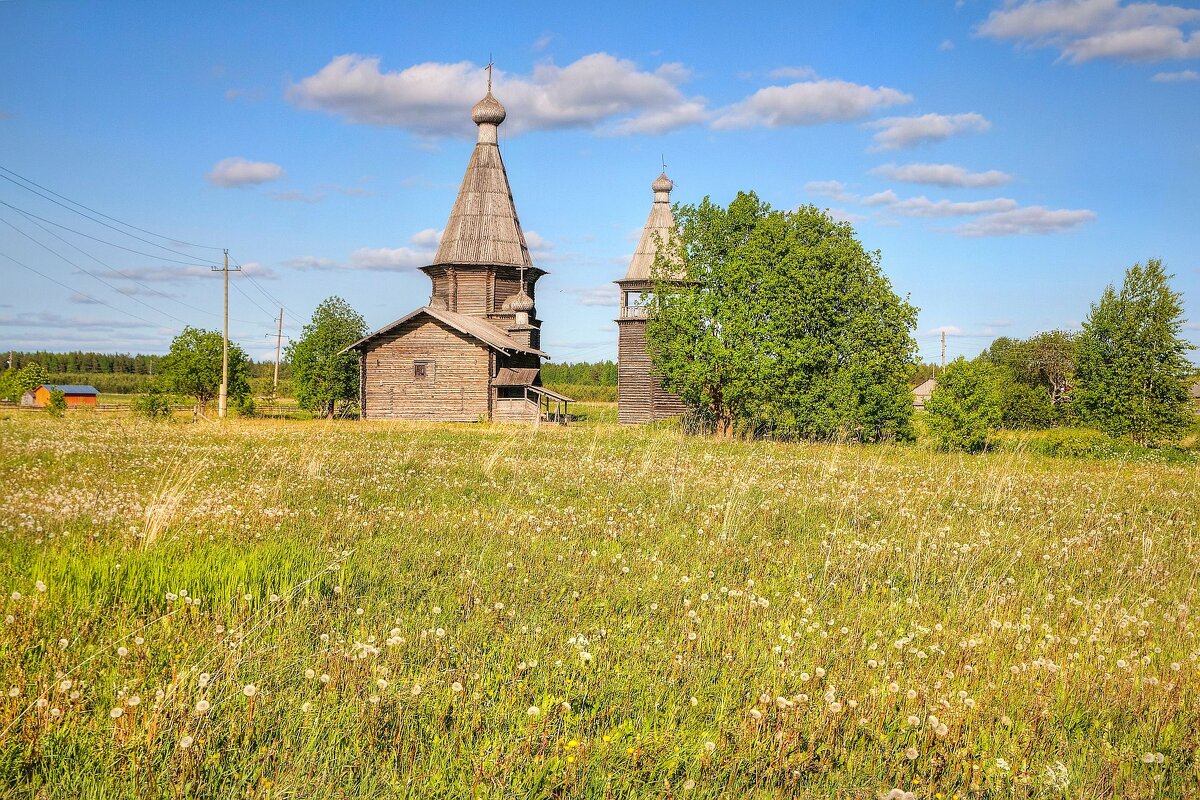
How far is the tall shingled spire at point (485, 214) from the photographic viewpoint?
4991cm

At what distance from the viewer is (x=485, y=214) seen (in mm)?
50594

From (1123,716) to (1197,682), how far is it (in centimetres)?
94

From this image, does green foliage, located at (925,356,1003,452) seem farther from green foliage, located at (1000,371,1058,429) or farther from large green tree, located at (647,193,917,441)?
green foliage, located at (1000,371,1058,429)

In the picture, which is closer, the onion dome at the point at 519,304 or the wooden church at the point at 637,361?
the wooden church at the point at 637,361

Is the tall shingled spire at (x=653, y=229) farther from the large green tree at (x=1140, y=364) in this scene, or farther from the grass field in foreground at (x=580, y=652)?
the grass field in foreground at (x=580, y=652)

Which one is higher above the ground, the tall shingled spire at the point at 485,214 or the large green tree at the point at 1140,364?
the tall shingled spire at the point at 485,214

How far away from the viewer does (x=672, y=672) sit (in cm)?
470

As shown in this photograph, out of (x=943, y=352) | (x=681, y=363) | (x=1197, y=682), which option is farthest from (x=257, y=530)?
(x=943, y=352)

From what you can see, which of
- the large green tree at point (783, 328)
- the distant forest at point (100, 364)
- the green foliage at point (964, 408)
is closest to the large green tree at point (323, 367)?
the large green tree at point (783, 328)

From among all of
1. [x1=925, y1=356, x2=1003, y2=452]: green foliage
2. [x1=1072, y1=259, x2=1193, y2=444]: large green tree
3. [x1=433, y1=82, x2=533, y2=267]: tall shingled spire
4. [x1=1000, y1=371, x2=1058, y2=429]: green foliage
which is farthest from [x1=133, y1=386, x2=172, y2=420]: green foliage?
[x1=1000, y1=371, x2=1058, y2=429]: green foliage

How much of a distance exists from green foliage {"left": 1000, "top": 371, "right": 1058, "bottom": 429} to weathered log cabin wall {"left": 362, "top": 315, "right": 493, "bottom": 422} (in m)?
45.9

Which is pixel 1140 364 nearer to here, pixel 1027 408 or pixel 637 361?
pixel 637 361

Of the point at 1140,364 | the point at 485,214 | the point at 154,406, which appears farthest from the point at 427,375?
the point at 1140,364

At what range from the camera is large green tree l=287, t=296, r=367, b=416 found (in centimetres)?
5162
